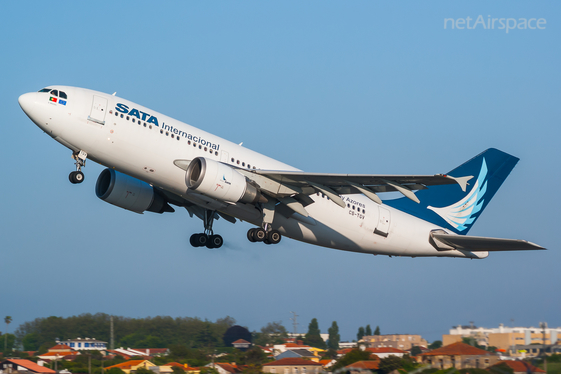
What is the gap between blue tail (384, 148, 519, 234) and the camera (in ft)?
101

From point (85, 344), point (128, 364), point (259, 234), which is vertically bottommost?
point (128, 364)

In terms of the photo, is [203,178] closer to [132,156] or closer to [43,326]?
[132,156]

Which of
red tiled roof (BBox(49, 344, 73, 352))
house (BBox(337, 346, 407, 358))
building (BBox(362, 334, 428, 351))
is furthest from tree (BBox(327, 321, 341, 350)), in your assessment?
red tiled roof (BBox(49, 344, 73, 352))

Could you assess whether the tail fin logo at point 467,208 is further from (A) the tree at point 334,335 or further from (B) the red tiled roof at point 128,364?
(B) the red tiled roof at point 128,364

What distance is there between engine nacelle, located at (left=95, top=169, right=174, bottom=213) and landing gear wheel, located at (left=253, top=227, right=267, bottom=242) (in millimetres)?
5891

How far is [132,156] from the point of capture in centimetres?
2339

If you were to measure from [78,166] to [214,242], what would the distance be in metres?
8.47

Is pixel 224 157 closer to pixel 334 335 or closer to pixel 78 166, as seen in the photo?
pixel 78 166

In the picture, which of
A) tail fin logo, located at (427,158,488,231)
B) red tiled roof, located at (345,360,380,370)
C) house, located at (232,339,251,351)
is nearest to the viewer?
red tiled roof, located at (345,360,380,370)

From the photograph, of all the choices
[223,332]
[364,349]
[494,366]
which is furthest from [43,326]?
[494,366]

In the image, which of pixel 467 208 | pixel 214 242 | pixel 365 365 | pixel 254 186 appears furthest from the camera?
pixel 467 208

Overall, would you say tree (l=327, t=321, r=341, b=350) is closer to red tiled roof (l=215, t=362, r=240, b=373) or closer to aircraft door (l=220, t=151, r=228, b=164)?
red tiled roof (l=215, t=362, r=240, b=373)

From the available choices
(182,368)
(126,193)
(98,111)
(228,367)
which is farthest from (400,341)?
(98,111)

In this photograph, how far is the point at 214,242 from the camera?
1182 inches
